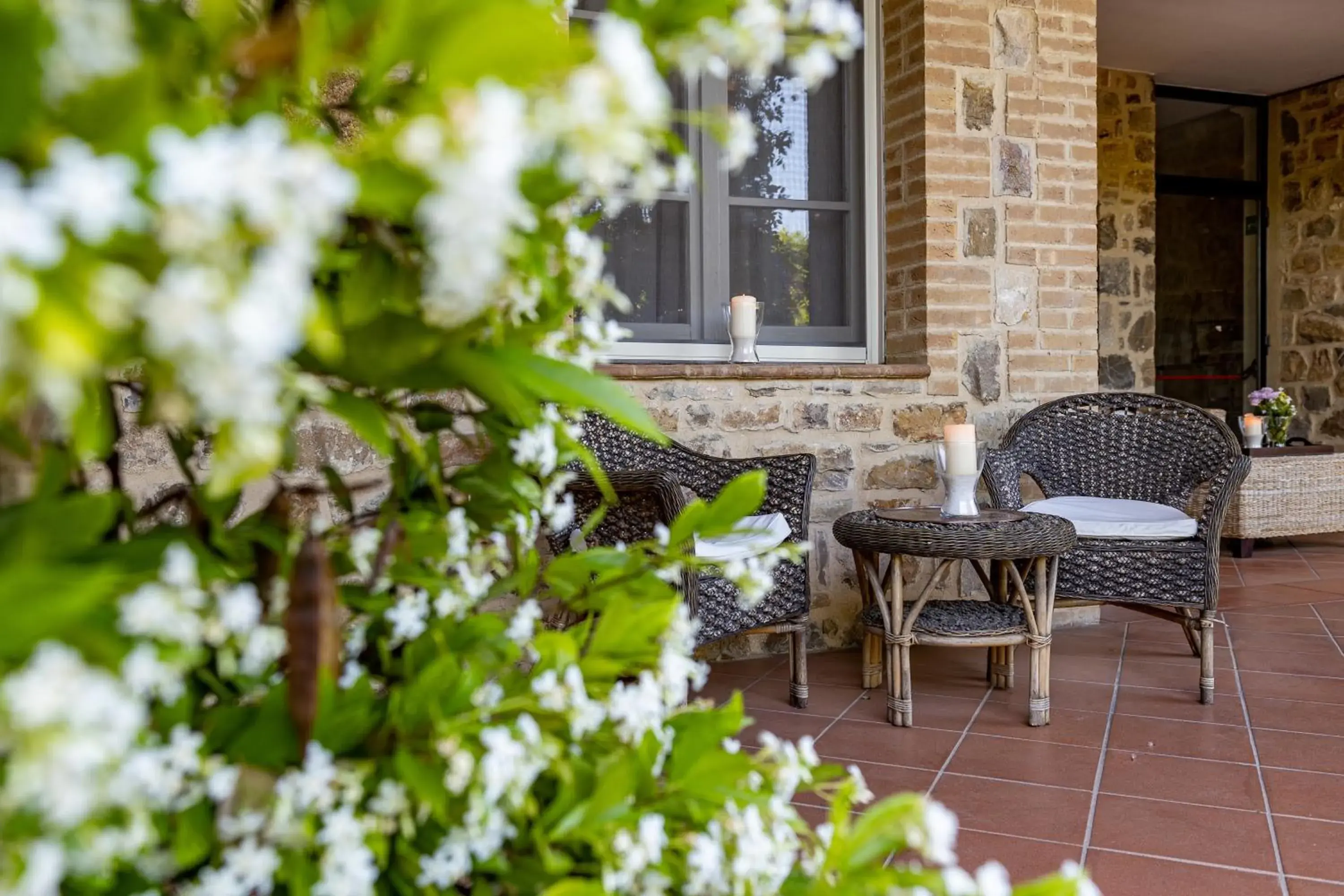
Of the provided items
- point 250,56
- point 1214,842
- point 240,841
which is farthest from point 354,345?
point 1214,842

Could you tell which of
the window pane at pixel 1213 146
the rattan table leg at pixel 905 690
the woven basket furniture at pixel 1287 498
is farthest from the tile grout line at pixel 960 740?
the window pane at pixel 1213 146

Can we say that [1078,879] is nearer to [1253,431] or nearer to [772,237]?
[772,237]

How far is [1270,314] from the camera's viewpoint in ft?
25.8

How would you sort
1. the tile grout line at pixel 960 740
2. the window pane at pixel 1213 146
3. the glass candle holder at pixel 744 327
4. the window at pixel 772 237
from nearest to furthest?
the tile grout line at pixel 960 740 < the glass candle holder at pixel 744 327 < the window at pixel 772 237 < the window pane at pixel 1213 146

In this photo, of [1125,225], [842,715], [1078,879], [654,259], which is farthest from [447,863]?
[1125,225]

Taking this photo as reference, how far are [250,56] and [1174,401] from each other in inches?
147

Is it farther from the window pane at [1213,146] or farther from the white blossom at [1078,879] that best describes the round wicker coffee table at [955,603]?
the window pane at [1213,146]

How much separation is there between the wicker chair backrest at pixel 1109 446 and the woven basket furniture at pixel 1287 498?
2217 millimetres

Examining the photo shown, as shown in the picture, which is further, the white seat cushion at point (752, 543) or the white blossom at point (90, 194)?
the white seat cushion at point (752, 543)

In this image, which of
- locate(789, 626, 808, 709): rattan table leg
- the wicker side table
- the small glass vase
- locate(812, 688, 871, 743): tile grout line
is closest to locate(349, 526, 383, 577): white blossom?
locate(812, 688, 871, 743): tile grout line

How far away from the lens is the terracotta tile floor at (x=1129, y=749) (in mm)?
1993

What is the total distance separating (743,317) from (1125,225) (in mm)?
4616

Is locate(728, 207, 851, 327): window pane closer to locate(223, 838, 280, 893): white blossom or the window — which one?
the window

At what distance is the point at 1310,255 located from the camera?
7.54 m
